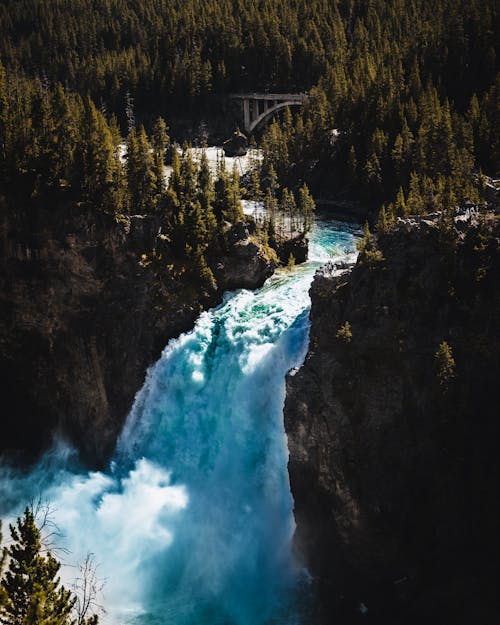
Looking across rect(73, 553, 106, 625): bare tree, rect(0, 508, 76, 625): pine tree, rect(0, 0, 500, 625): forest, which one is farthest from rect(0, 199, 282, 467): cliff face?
rect(0, 508, 76, 625): pine tree

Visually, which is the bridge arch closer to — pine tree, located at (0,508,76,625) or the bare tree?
the bare tree

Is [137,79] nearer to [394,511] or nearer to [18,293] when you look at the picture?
[18,293]

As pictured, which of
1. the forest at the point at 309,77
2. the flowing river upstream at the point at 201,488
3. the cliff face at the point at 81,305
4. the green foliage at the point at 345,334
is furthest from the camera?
the forest at the point at 309,77

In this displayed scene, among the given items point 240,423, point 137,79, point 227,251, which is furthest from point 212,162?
point 240,423

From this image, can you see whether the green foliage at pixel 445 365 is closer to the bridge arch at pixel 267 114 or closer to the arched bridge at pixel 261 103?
the bridge arch at pixel 267 114

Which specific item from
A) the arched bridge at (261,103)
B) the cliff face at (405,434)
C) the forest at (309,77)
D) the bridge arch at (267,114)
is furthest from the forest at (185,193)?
the arched bridge at (261,103)
